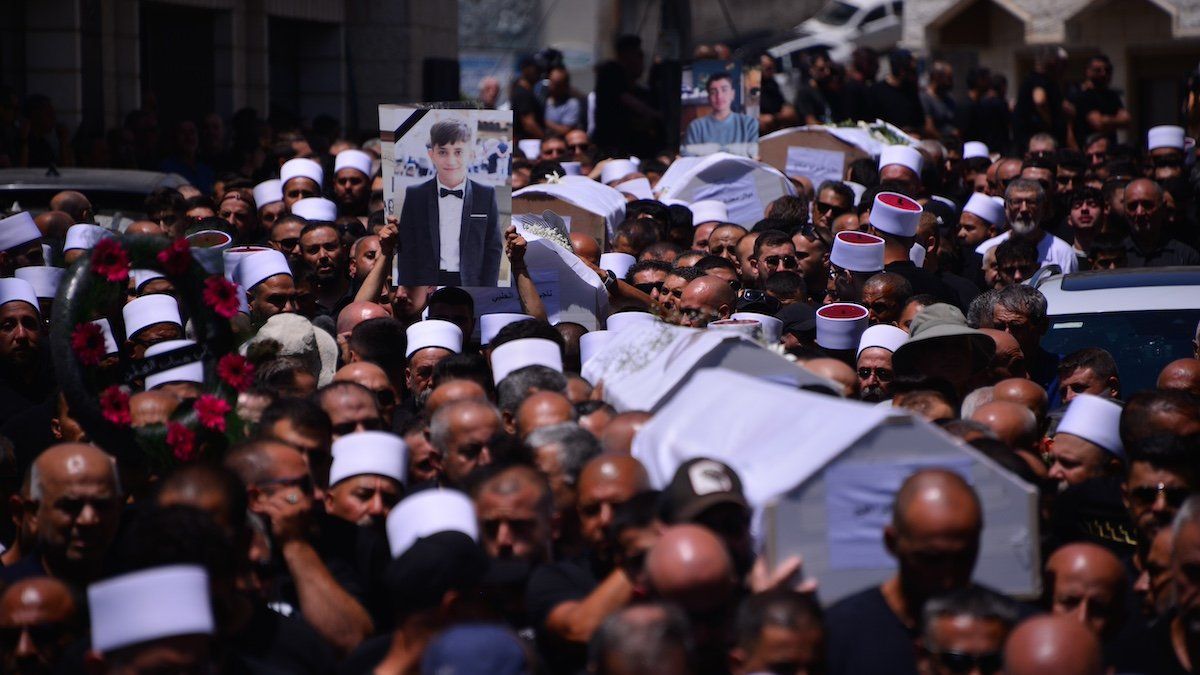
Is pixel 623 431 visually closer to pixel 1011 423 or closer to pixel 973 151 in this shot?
pixel 1011 423

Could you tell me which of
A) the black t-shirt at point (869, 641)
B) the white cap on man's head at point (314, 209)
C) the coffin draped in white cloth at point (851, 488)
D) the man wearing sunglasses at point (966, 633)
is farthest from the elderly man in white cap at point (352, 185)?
the man wearing sunglasses at point (966, 633)

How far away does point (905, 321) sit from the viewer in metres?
8.37

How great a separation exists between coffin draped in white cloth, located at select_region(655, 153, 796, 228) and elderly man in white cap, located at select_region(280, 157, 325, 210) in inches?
98.4

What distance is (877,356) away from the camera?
775 centimetres

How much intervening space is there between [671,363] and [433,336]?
2073 millimetres

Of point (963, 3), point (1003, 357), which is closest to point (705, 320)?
point (1003, 357)

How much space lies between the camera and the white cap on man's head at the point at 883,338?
25.5 ft

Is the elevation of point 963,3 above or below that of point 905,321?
above

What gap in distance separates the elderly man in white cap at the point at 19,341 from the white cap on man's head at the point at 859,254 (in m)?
3.86

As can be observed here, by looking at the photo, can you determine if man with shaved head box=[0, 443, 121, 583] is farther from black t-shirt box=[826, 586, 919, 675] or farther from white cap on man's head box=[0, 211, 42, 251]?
white cap on man's head box=[0, 211, 42, 251]

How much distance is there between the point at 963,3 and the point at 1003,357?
20.7 m

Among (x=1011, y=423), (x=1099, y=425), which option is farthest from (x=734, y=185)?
(x=1011, y=423)

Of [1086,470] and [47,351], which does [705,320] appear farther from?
[47,351]

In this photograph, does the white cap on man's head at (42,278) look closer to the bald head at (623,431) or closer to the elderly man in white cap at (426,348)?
the elderly man in white cap at (426,348)
